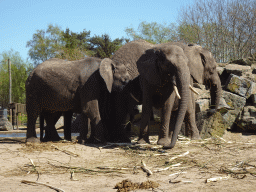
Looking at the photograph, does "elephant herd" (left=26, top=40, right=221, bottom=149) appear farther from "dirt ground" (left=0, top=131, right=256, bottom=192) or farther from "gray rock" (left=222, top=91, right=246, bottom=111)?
"gray rock" (left=222, top=91, right=246, bottom=111)

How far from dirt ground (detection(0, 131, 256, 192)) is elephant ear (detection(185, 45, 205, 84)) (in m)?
1.89

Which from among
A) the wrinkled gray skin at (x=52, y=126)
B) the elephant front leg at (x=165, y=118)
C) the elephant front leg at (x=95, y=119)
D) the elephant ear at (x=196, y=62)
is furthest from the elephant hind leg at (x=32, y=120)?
the elephant ear at (x=196, y=62)

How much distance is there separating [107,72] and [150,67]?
1677mm

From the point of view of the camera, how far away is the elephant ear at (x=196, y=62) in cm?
900

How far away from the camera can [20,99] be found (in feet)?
171

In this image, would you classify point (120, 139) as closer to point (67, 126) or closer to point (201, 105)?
point (67, 126)

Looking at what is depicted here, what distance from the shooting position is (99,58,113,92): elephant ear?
29.2ft

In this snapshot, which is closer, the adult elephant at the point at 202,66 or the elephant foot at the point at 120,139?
the adult elephant at the point at 202,66

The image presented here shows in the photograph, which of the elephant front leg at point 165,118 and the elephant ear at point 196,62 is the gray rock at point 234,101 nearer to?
the elephant ear at point 196,62

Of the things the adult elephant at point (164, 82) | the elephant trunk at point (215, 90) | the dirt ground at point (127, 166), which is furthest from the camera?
the elephant trunk at point (215, 90)

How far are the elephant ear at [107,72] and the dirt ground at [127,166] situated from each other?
68.6 inches

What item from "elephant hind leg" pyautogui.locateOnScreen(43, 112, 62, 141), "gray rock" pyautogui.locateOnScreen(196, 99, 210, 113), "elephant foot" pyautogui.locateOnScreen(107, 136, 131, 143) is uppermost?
"gray rock" pyautogui.locateOnScreen(196, 99, 210, 113)

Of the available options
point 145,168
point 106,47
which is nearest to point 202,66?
point 145,168

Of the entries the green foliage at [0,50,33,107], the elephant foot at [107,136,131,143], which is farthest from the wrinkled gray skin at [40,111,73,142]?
the green foliage at [0,50,33,107]
